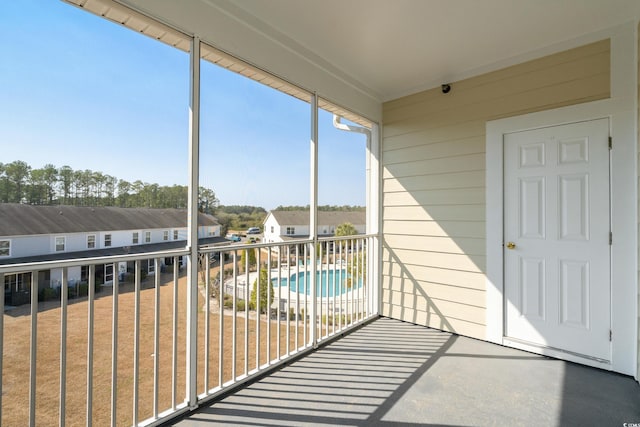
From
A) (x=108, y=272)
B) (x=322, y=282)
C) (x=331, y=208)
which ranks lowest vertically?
(x=322, y=282)

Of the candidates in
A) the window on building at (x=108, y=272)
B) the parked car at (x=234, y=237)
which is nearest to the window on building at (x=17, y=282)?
the window on building at (x=108, y=272)

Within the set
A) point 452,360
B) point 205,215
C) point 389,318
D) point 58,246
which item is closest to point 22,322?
point 58,246

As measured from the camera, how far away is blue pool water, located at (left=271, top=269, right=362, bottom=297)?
2981 mm

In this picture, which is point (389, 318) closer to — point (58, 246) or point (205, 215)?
point (205, 215)

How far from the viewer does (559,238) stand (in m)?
2.74

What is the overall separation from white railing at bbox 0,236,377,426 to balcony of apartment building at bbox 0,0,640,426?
0.04ft

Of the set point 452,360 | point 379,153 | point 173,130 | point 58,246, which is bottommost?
point 452,360

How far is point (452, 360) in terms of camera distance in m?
2.76

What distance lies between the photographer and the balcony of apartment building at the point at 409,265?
182cm

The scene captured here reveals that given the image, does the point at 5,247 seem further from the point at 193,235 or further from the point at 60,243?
the point at 193,235

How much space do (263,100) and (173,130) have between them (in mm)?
845

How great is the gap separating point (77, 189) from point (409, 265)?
315cm

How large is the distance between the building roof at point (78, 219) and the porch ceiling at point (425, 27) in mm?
1487

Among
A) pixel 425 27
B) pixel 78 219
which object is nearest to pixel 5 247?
pixel 78 219
